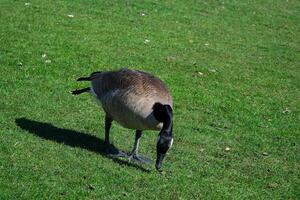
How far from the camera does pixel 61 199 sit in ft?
25.8

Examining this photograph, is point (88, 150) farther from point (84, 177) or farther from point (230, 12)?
point (230, 12)

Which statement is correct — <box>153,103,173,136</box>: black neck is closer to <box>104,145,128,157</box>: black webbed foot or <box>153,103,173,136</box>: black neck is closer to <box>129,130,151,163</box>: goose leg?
<box>129,130,151,163</box>: goose leg

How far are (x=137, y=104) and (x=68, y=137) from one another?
5.77ft

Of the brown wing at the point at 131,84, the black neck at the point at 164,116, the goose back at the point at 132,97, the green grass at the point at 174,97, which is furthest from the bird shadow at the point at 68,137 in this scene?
the black neck at the point at 164,116

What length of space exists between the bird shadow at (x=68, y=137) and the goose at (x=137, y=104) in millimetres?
193

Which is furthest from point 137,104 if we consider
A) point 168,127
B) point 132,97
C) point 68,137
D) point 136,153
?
point 68,137

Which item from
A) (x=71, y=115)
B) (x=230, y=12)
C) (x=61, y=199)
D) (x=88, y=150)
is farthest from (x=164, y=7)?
(x=61, y=199)

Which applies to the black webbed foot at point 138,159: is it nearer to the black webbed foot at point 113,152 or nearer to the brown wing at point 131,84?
the black webbed foot at point 113,152

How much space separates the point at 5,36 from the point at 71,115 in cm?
514

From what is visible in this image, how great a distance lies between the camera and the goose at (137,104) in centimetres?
880

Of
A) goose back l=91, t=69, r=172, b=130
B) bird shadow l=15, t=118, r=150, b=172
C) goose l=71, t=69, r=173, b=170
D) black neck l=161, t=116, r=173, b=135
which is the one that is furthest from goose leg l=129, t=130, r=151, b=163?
black neck l=161, t=116, r=173, b=135

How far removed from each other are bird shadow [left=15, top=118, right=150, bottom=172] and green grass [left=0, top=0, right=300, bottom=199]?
0.07ft

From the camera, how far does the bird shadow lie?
981cm

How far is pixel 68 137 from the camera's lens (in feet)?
33.5
